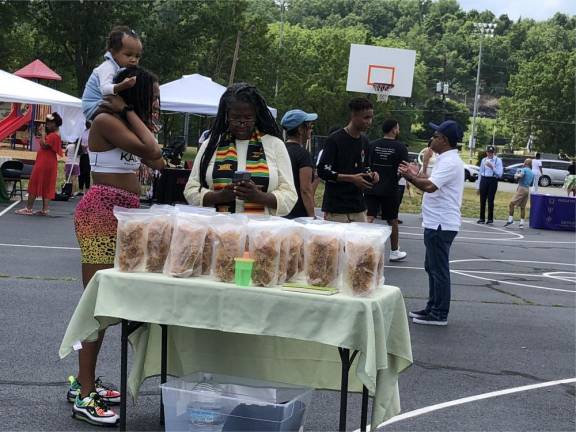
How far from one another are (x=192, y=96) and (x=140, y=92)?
1684cm

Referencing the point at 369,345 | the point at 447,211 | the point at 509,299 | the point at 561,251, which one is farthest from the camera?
the point at 561,251

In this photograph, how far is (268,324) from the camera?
4.09m

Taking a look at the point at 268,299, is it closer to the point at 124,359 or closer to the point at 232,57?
the point at 124,359

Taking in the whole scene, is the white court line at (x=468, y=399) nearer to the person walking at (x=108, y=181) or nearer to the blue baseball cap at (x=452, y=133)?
the person walking at (x=108, y=181)

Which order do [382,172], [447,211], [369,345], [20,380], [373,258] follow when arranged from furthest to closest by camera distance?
1. [382,172]
2. [447,211]
3. [20,380]
4. [373,258]
5. [369,345]

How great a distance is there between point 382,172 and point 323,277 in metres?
7.73

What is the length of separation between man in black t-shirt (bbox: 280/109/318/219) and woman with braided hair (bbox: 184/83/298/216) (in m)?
2.63

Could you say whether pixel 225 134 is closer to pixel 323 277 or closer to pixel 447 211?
pixel 323 277

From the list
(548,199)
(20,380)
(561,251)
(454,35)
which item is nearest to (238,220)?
(20,380)

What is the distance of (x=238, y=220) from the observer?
437 centimetres

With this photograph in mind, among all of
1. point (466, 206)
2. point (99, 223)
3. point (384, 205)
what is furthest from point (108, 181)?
point (466, 206)

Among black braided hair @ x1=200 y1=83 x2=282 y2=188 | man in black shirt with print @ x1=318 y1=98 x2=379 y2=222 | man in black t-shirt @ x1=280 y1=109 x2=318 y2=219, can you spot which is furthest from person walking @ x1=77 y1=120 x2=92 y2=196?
black braided hair @ x1=200 y1=83 x2=282 y2=188

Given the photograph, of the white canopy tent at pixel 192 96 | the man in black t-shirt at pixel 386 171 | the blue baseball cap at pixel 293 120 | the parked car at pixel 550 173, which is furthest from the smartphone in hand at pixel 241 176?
the parked car at pixel 550 173

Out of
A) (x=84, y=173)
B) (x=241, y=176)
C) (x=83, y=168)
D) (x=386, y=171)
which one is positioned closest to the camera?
(x=241, y=176)
